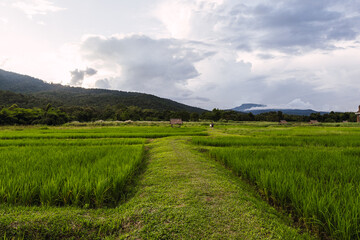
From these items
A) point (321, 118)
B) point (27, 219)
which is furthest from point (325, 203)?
point (321, 118)

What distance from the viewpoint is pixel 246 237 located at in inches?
72.2

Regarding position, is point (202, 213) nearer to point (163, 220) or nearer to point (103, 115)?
point (163, 220)

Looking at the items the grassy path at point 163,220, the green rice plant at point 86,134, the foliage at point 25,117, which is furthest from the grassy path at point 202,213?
the foliage at point 25,117

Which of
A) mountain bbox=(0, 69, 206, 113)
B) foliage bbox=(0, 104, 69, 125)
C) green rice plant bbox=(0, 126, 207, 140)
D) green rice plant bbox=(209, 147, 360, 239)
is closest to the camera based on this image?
green rice plant bbox=(209, 147, 360, 239)

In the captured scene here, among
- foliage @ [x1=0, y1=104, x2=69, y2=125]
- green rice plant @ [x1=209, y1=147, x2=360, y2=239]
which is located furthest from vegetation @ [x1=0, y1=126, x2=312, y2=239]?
foliage @ [x1=0, y1=104, x2=69, y2=125]

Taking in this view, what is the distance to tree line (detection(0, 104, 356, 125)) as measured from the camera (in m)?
40.8

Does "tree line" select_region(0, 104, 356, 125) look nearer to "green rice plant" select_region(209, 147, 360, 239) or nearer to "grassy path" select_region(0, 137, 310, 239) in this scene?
"grassy path" select_region(0, 137, 310, 239)

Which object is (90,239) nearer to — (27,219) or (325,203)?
(27,219)

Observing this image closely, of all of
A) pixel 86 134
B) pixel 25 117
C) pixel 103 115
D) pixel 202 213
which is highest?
pixel 103 115

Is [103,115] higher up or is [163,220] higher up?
[103,115]

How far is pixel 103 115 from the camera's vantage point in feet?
208

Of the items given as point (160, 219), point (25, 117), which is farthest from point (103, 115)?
point (160, 219)

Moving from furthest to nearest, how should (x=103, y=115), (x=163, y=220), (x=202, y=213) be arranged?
1. (x=103, y=115)
2. (x=202, y=213)
3. (x=163, y=220)

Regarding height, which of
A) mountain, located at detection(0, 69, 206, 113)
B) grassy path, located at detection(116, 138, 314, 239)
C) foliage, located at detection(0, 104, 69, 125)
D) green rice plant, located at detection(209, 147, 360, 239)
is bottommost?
grassy path, located at detection(116, 138, 314, 239)
